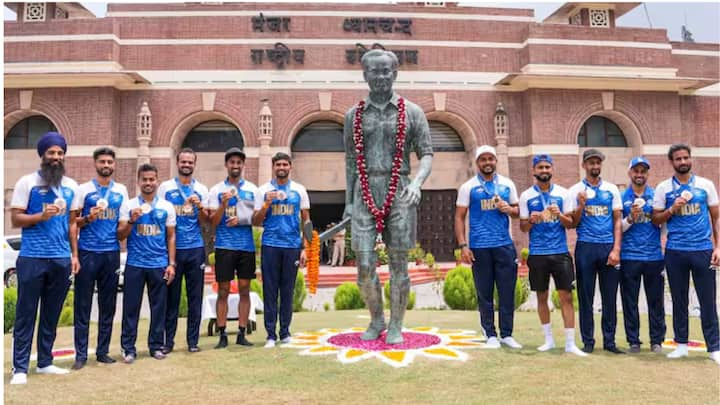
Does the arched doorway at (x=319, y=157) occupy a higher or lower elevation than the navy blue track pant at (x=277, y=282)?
higher

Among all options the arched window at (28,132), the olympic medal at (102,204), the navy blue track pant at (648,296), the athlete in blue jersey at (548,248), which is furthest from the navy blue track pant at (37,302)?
the arched window at (28,132)

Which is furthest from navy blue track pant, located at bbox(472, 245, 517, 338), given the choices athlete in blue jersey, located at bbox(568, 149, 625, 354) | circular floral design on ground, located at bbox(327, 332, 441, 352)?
athlete in blue jersey, located at bbox(568, 149, 625, 354)

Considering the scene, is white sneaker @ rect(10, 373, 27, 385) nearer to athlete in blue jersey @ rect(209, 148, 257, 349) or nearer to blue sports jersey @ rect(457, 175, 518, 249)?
athlete in blue jersey @ rect(209, 148, 257, 349)

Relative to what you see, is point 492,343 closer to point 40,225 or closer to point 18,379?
point 18,379

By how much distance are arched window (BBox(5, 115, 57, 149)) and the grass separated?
53.9ft

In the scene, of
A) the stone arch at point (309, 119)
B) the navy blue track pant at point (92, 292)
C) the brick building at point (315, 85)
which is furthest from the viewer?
the stone arch at point (309, 119)

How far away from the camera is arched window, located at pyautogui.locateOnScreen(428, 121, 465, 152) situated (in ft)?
68.3

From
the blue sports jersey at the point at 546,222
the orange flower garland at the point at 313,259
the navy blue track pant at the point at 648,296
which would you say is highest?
the blue sports jersey at the point at 546,222

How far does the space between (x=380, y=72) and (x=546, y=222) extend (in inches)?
94.0

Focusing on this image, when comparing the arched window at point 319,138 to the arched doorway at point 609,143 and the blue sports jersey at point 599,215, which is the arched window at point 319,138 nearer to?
the arched doorway at point 609,143

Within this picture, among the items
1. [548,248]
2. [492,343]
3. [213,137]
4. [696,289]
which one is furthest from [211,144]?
[696,289]

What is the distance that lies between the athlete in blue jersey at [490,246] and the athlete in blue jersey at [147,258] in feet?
10.5

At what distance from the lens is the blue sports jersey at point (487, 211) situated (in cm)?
579

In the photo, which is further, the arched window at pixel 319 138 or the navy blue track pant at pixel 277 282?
the arched window at pixel 319 138
